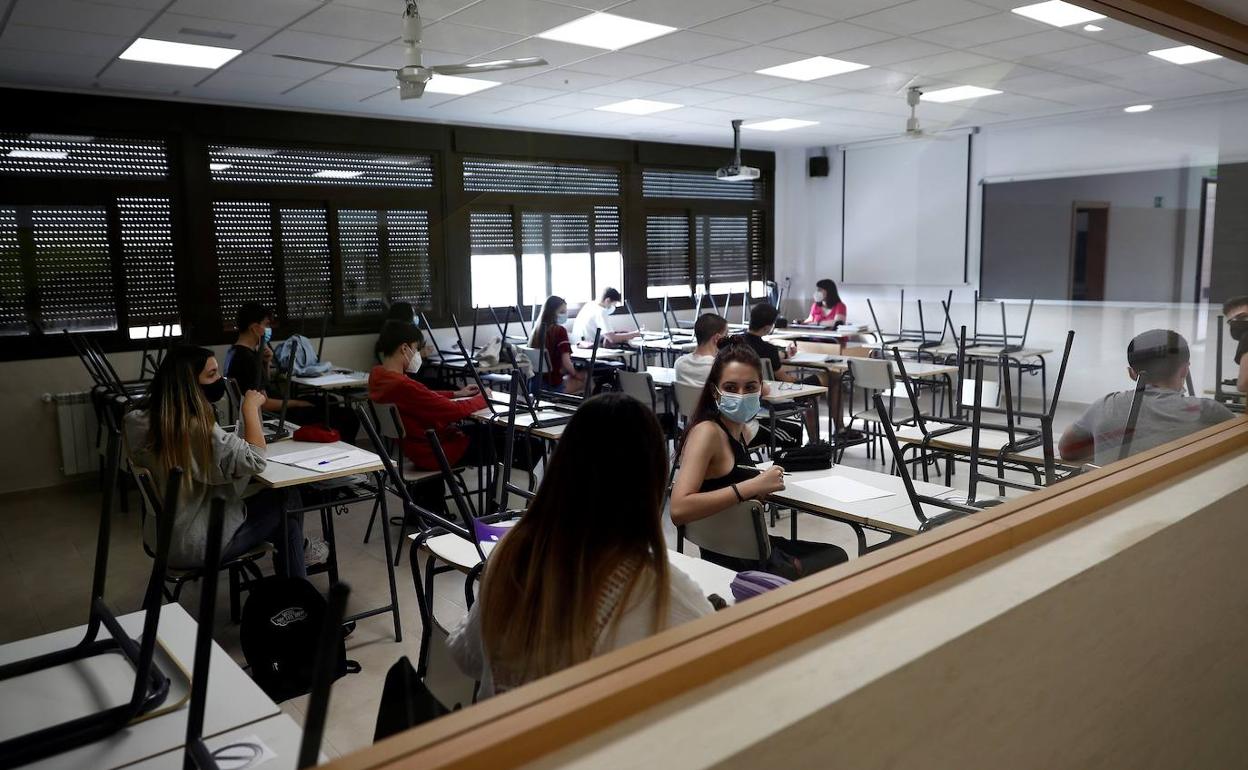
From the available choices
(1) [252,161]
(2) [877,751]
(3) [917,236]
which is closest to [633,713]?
(2) [877,751]

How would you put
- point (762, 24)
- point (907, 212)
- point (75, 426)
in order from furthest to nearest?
point (907, 212)
point (75, 426)
point (762, 24)

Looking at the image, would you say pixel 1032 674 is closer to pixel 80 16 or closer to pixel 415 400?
pixel 415 400

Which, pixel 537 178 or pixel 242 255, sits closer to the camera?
pixel 537 178

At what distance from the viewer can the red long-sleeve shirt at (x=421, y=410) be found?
3.63 m

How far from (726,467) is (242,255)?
256 centimetres

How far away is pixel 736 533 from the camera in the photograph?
7.66ft

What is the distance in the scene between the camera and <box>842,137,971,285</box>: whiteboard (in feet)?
26.6

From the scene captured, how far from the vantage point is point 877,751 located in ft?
3.04

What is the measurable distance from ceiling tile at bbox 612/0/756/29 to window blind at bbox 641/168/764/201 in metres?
1.53

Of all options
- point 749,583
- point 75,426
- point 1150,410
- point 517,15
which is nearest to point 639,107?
point 517,15

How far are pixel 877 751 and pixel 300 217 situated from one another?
8.37 feet

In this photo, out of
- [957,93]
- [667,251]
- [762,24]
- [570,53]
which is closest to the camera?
[762,24]

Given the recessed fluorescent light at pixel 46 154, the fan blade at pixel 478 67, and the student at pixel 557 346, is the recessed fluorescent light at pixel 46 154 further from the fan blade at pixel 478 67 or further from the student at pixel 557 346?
the student at pixel 557 346

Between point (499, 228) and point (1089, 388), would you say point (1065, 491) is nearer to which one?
point (1089, 388)
